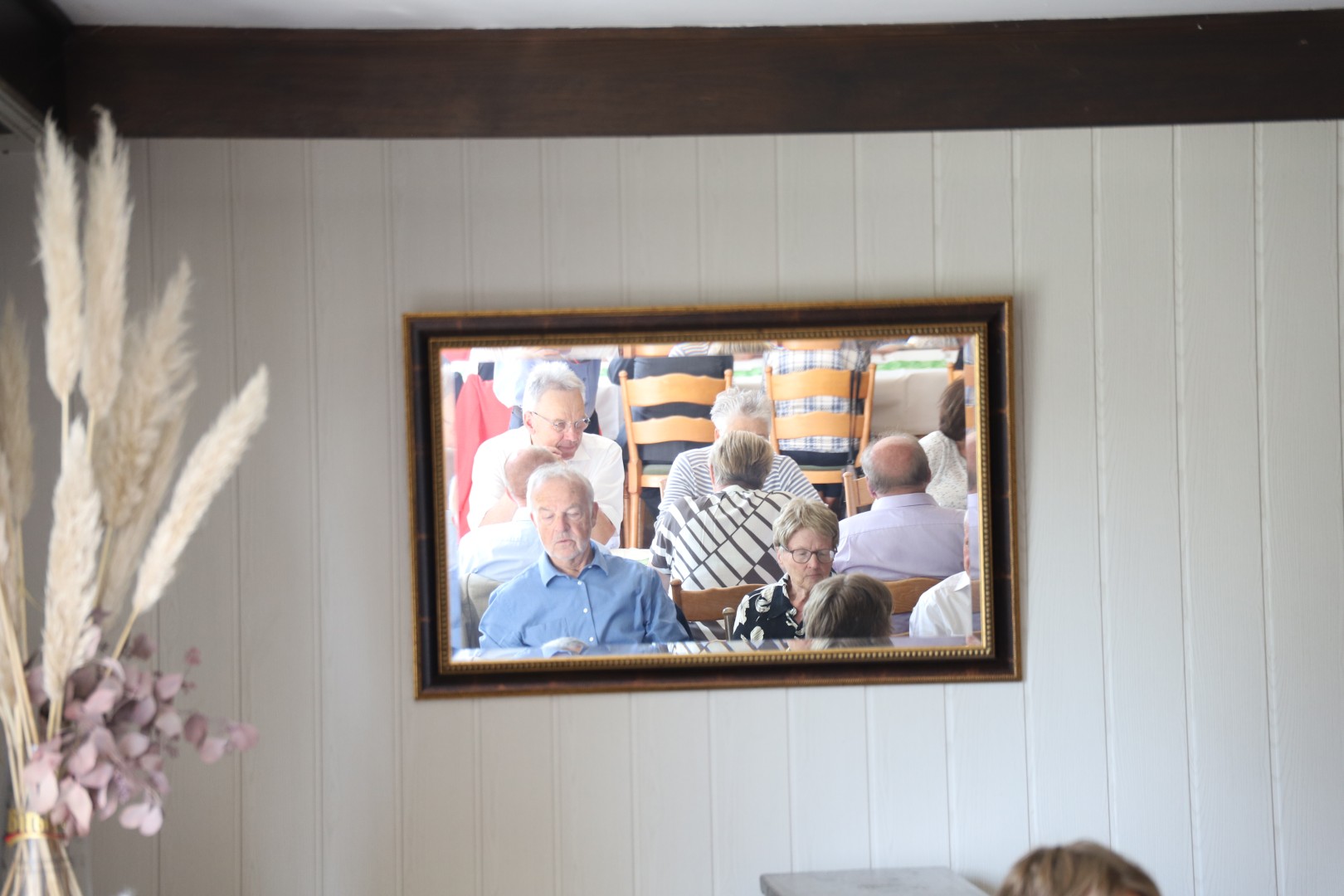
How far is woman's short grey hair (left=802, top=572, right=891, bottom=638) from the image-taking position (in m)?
2.41

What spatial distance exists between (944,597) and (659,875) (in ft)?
2.81

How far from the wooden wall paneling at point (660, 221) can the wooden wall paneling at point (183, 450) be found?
3.14 ft

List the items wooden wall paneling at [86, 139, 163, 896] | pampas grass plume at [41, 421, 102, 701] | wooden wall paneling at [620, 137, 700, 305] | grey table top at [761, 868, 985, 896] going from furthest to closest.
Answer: wooden wall paneling at [620, 137, 700, 305]
wooden wall paneling at [86, 139, 163, 896]
grey table top at [761, 868, 985, 896]
pampas grass plume at [41, 421, 102, 701]

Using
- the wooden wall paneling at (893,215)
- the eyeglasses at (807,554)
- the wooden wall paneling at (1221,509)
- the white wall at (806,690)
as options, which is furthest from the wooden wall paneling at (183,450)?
the wooden wall paneling at (1221,509)

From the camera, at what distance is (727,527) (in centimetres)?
241

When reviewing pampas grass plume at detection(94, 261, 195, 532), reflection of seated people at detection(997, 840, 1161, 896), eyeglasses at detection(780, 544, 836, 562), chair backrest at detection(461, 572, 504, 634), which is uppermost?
pampas grass plume at detection(94, 261, 195, 532)

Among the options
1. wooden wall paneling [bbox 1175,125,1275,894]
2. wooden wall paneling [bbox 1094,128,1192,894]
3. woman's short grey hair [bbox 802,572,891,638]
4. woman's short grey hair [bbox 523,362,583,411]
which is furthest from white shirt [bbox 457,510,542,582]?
wooden wall paneling [bbox 1175,125,1275,894]

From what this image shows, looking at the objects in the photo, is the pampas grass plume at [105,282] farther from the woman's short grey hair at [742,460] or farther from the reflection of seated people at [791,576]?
the reflection of seated people at [791,576]

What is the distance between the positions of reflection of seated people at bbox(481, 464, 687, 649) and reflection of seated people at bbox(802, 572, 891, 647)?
0.29 m

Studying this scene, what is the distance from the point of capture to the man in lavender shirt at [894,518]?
7.92ft

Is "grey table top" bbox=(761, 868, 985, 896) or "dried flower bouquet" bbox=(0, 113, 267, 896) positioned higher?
"dried flower bouquet" bbox=(0, 113, 267, 896)

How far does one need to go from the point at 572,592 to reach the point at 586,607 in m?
0.05

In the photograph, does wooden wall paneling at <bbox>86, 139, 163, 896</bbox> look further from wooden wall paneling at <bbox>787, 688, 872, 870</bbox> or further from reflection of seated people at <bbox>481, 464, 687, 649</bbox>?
wooden wall paneling at <bbox>787, 688, 872, 870</bbox>

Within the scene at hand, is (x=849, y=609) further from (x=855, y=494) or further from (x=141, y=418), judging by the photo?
(x=141, y=418)
